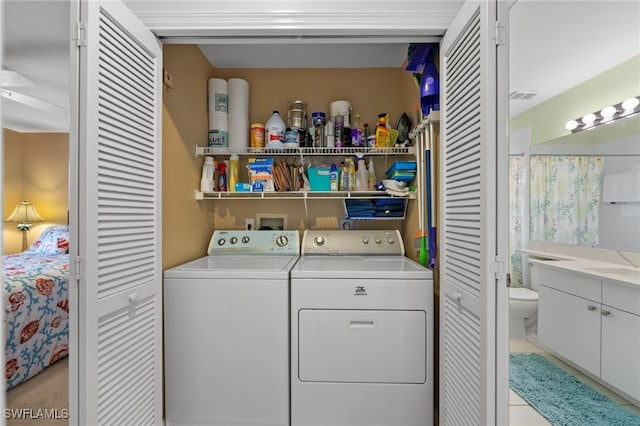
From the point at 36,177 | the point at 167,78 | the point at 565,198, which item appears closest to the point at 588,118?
the point at 565,198

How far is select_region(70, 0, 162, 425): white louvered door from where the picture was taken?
1.30 m

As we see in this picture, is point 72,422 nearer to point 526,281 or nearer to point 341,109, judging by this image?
point 341,109

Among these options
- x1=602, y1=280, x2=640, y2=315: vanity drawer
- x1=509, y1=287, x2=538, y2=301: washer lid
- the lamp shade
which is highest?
the lamp shade

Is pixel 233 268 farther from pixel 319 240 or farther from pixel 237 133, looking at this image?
pixel 237 133

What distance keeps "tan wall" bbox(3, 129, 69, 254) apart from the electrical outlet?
2.80 ft

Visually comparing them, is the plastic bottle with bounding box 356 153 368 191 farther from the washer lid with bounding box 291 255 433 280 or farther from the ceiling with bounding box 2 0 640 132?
the ceiling with bounding box 2 0 640 132

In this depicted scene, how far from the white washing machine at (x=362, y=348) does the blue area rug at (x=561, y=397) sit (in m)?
0.86

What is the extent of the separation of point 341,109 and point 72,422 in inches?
90.9

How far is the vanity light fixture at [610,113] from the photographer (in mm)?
2166

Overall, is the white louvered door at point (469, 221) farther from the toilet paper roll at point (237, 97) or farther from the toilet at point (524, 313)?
the toilet at point (524, 313)

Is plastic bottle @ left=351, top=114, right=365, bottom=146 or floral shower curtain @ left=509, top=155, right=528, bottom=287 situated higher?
plastic bottle @ left=351, top=114, right=365, bottom=146

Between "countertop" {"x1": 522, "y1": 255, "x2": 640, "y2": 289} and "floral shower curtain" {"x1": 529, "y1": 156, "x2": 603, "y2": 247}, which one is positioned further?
"floral shower curtain" {"x1": 529, "y1": 156, "x2": 603, "y2": 247}

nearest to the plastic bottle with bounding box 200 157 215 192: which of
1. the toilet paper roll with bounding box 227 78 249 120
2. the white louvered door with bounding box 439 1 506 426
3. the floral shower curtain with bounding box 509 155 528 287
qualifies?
the toilet paper roll with bounding box 227 78 249 120

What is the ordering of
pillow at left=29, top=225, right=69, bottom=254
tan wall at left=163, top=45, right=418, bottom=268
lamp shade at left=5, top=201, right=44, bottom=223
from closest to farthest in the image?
1. lamp shade at left=5, top=201, right=44, bottom=223
2. pillow at left=29, top=225, right=69, bottom=254
3. tan wall at left=163, top=45, right=418, bottom=268
